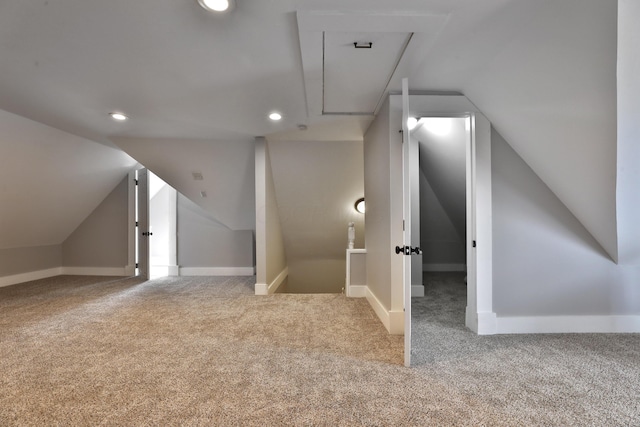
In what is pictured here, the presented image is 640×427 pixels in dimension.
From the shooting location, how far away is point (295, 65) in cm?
224

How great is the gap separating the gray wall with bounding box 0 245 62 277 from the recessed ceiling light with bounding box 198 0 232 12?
18.1ft

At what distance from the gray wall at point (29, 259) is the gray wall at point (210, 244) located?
7.27ft

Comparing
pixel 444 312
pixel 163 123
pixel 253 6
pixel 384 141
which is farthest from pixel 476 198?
pixel 163 123

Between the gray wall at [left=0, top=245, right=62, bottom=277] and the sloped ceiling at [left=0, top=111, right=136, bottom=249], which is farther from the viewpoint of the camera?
the gray wall at [left=0, top=245, right=62, bottom=277]

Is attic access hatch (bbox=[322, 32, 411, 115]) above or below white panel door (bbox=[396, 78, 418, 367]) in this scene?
above

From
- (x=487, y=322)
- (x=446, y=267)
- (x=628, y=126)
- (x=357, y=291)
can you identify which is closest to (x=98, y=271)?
(x=357, y=291)

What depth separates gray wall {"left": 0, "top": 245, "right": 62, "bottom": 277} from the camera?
472 cm

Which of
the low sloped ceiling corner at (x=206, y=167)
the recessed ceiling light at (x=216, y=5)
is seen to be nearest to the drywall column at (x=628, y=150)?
the recessed ceiling light at (x=216, y=5)

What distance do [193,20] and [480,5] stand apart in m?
1.56

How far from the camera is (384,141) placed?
2.94m

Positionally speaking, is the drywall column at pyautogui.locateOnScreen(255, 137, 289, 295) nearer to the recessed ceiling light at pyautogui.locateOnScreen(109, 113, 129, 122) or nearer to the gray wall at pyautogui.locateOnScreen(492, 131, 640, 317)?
the recessed ceiling light at pyautogui.locateOnScreen(109, 113, 129, 122)

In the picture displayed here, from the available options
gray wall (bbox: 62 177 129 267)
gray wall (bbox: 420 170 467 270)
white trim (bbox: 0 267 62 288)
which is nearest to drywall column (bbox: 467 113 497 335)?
gray wall (bbox: 420 170 467 270)

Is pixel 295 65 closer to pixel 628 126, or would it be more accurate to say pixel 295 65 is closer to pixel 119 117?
pixel 628 126

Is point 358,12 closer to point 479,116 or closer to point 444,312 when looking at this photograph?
point 479,116
